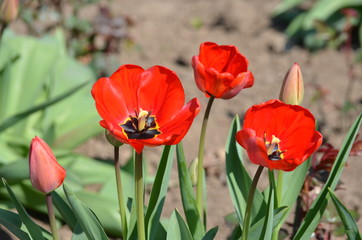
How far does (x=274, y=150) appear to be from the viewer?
1467mm

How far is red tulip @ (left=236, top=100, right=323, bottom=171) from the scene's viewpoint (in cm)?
144

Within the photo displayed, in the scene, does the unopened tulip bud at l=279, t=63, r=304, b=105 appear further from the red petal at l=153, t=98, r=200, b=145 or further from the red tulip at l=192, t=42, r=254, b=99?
the red petal at l=153, t=98, r=200, b=145

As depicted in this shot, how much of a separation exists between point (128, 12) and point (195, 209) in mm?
3430

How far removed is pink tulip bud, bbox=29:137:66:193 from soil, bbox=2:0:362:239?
1.27 metres

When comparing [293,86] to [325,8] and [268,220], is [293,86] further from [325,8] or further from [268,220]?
[325,8]

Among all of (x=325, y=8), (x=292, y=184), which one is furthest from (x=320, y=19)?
(x=292, y=184)

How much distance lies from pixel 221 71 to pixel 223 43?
2.90m

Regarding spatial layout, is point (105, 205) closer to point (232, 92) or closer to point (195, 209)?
point (195, 209)

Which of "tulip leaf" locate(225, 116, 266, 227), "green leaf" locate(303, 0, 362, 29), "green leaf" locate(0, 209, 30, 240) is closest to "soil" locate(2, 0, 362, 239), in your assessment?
"green leaf" locate(303, 0, 362, 29)

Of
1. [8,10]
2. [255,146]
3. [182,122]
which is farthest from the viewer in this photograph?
[8,10]

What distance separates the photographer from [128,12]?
4.98m

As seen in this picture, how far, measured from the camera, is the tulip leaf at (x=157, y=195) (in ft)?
5.25

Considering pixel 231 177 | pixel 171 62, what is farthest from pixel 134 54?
pixel 231 177

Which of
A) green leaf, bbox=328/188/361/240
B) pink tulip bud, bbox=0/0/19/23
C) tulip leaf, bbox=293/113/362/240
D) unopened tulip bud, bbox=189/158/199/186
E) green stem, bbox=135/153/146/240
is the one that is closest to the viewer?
green stem, bbox=135/153/146/240
